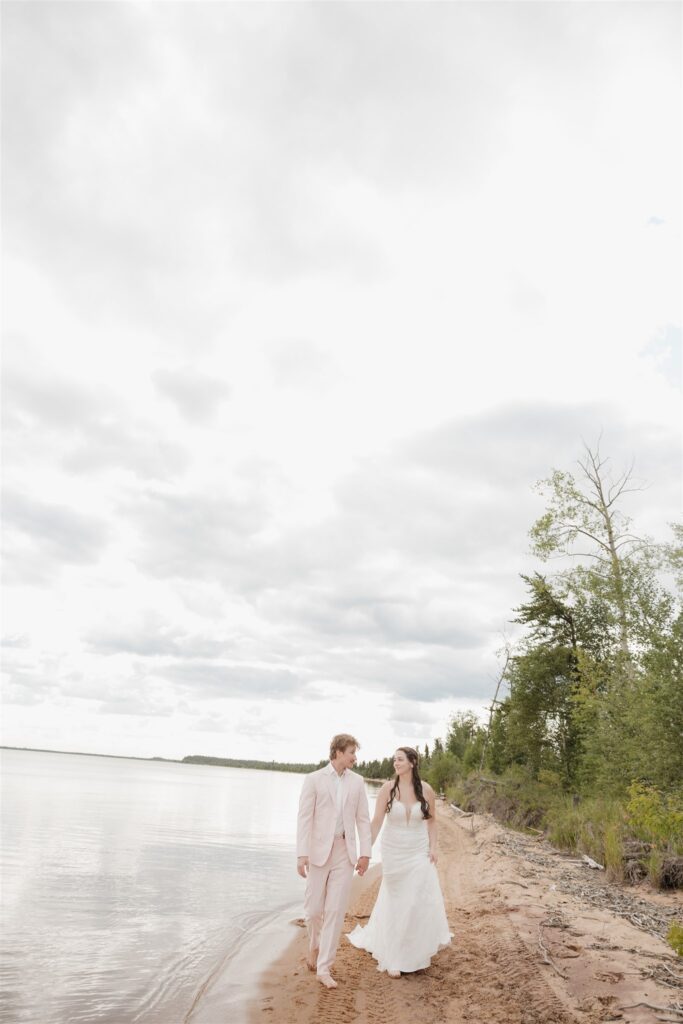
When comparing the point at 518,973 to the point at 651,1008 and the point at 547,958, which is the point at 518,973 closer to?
the point at 547,958

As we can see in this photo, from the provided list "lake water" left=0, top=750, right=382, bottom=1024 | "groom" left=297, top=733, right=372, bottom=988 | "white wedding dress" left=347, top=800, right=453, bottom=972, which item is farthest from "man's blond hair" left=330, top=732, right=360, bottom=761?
"lake water" left=0, top=750, right=382, bottom=1024

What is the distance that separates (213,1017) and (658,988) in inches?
160

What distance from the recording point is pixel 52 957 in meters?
9.67

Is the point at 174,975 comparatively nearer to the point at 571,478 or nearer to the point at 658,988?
the point at 658,988

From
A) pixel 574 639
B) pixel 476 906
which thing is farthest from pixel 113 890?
pixel 574 639

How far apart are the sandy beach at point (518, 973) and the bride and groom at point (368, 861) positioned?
0.24 metres

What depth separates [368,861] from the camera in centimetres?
705

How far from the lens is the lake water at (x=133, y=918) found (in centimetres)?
783

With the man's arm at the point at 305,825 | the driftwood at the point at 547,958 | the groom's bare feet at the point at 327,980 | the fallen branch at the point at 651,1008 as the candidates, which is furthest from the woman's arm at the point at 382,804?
the fallen branch at the point at 651,1008

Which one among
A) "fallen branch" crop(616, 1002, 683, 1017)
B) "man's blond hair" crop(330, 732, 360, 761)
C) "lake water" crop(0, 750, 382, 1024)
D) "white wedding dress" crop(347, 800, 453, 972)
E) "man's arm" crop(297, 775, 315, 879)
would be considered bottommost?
"lake water" crop(0, 750, 382, 1024)

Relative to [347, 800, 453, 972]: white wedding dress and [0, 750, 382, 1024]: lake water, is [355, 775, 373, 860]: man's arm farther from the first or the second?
[0, 750, 382, 1024]: lake water

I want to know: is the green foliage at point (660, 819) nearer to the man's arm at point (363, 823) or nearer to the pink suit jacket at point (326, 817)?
the man's arm at point (363, 823)

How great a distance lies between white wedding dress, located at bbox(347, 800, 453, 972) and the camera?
7.74 meters

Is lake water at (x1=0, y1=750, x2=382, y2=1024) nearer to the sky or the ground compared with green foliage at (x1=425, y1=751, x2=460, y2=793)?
nearer to the ground
